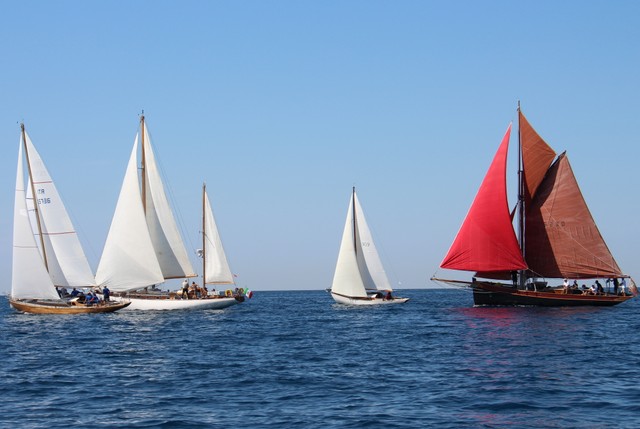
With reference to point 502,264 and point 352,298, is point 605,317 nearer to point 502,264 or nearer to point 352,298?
point 502,264

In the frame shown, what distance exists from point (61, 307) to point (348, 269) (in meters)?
26.2

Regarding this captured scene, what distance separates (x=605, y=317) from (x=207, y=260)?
36834 millimetres

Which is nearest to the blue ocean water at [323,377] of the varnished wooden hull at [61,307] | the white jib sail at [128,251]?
the varnished wooden hull at [61,307]

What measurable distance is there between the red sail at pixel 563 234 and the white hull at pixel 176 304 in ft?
95.4

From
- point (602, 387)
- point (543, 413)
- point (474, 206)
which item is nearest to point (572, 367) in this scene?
point (602, 387)

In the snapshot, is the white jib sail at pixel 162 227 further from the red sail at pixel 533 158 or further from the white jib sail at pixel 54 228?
the red sail at pixel 533 158

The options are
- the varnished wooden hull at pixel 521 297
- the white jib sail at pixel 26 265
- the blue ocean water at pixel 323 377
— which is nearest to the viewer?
the blue ocean water at pixel 323 377

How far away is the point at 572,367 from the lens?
107ft

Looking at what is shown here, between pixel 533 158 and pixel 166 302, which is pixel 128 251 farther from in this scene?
pixel 533 158

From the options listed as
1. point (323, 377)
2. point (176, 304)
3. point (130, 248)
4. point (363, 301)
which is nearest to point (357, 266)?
point (363, 301)

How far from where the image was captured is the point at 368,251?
78.9m

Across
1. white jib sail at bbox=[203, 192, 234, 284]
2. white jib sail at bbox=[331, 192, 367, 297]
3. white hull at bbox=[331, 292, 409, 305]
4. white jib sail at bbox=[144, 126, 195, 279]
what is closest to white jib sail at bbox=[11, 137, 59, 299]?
white jib sail at bbox=[144, 126, 195, 279]

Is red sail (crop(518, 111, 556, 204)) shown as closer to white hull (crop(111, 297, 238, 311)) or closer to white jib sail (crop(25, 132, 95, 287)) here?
white hull (crop(111, 297, 238, 311))

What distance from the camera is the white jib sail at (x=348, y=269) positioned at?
76.4 m
